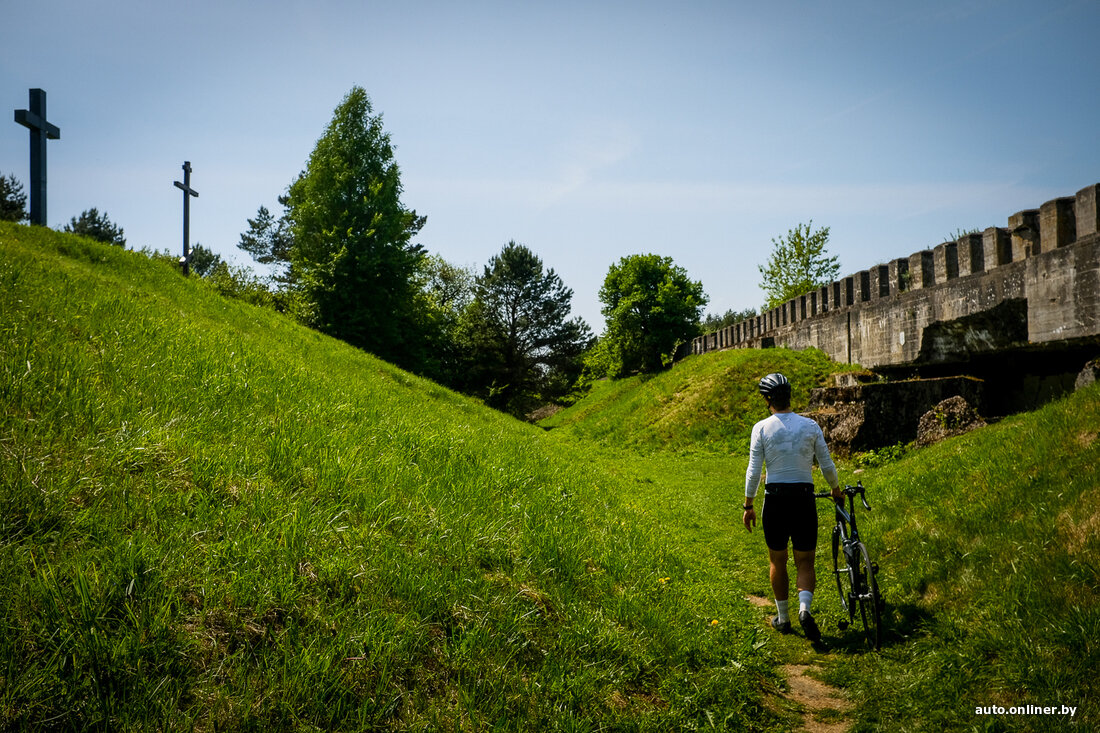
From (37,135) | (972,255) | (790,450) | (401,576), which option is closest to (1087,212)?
(972,255)

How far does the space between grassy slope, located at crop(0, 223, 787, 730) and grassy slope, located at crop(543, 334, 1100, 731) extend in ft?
3.24

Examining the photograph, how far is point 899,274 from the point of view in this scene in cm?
1529

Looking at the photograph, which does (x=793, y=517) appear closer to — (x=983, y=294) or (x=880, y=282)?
(x=983, y=294)

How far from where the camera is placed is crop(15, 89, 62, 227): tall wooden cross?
13.3 meters

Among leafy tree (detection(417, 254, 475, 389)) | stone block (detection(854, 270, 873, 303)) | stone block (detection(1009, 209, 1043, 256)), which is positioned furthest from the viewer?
leafy tree (detection(417, 254, 475, 389))

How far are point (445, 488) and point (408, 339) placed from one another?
1179 inches

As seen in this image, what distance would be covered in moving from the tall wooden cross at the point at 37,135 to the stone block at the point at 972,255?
66.1ft

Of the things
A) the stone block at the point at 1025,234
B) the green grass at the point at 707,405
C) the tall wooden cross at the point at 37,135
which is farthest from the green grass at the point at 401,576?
the green grass at the point at 707,405

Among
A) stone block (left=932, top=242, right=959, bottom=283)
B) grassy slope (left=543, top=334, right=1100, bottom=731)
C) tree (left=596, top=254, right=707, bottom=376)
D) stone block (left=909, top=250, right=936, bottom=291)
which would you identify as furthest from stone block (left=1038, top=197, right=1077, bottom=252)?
tree (left=596, top=254, right=707, bottom=376)

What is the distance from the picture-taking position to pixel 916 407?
12.0 m

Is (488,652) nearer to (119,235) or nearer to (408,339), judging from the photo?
(408,339)

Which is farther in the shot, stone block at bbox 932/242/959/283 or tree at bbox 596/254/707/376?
tree at bbox 596/254/707/376

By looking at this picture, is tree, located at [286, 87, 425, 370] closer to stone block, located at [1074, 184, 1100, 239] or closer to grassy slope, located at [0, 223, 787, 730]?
grassy slope, located at [0, 223, 787, 730]

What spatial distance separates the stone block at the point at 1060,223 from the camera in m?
9.20
